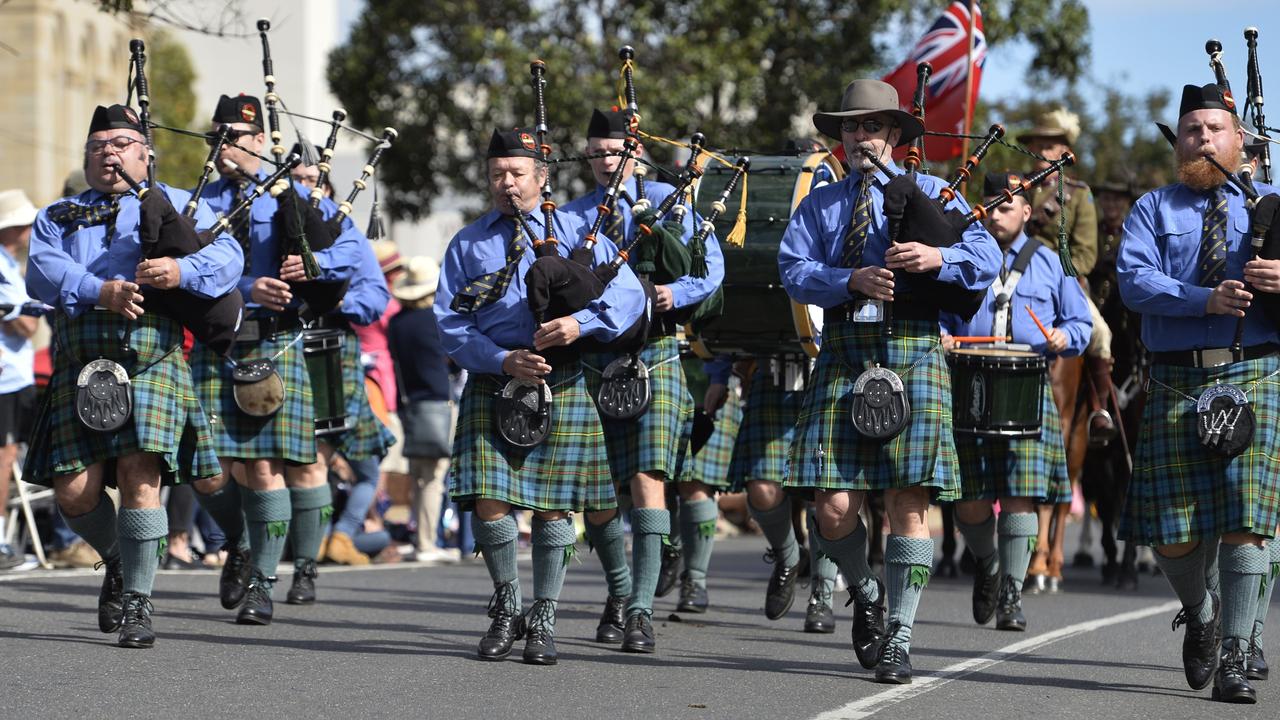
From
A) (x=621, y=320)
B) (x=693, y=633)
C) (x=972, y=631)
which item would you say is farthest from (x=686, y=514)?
(x=621, y=320)

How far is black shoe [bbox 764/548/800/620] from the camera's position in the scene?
899cm

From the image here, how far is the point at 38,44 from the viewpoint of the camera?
37.3m

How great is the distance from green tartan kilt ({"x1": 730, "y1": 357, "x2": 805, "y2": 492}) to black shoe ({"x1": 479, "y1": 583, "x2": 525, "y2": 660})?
1.84 metres

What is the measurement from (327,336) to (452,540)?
6112mm

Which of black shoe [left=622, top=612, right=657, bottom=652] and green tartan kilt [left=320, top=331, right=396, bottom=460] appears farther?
green tartan kilt [left=320, top=331, right=396, bottom=460]

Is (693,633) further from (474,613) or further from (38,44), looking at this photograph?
(38,44)

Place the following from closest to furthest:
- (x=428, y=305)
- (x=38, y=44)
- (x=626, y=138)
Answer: (x=626, y=138) → (x=428, y=305) → (x=38, y=44)

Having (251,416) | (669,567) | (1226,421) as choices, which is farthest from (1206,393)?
(251,416)

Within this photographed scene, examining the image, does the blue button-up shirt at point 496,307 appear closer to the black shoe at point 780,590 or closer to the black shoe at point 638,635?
the black shoe at point 638,635

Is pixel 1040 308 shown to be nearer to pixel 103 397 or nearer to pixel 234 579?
pixel 234 579

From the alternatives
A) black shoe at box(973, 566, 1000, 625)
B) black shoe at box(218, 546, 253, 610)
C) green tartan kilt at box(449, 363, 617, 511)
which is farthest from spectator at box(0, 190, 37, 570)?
black shoe at box(973, 566, 1000, 625)

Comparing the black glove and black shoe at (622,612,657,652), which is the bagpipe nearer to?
the black glove

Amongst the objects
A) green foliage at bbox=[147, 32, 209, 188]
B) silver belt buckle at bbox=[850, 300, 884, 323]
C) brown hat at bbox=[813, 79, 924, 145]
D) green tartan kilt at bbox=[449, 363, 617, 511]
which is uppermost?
green foliage at bbox=[147, 32, 209, 188]

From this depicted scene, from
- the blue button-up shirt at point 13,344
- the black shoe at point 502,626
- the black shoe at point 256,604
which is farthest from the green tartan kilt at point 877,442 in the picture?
the blue button-up shirt at point 13,344
